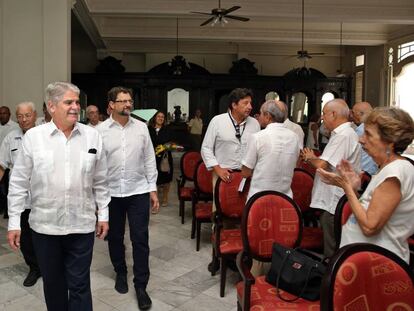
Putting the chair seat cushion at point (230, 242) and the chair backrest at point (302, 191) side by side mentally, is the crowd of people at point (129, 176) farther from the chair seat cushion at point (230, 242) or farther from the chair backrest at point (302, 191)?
the chair backrest at point (302, 191)

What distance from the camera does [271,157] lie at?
2900 millimetres

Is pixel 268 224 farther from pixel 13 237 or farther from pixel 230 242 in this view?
pixel 13 237

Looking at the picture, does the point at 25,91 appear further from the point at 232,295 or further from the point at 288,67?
the point at 288,67

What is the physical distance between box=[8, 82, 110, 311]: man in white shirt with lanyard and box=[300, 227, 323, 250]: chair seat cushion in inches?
65.7

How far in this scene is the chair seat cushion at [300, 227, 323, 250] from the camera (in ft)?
10.1

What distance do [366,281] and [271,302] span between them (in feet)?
2.07

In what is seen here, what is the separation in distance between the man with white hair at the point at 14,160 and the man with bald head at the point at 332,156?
2285 mm

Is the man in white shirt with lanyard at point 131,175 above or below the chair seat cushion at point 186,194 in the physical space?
above

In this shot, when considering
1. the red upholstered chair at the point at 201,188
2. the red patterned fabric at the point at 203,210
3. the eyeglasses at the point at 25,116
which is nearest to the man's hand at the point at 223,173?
the red patterned fabric at the point at 203,210

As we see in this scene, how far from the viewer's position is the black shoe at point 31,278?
3244mm

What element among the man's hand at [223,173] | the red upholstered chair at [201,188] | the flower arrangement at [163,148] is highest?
the flower arrangement at [163,148]

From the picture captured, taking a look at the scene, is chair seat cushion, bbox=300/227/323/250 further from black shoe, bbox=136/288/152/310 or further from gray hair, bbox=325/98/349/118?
black shoe, bbox=136/288/152/310

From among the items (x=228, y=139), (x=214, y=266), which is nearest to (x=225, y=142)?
(x=228, y=139)

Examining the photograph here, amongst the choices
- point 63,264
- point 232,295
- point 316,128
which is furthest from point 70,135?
point 316,128
